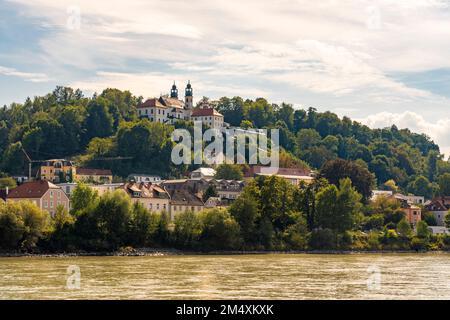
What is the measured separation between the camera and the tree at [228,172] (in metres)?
118

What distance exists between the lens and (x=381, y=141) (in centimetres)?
18038

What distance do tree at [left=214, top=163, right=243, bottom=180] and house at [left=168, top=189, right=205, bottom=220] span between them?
893 inches

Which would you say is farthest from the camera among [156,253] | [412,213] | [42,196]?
[412,213]

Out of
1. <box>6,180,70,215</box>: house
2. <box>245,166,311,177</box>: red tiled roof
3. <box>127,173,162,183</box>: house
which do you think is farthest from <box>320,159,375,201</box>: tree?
<box>6,180,70,215</box>: house

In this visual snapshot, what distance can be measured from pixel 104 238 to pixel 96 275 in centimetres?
2361

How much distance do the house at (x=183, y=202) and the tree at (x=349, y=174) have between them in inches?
709

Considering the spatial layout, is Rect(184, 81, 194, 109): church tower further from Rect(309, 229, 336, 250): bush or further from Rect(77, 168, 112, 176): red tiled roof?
Rect(309, 229, 336, 250): bush

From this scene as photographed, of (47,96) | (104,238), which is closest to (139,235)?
(104,238)

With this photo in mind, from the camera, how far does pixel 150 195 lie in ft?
291

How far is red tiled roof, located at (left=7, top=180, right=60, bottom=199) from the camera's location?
8379 centimetres

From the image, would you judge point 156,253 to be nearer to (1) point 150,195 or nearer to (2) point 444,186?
(1) point 150,195

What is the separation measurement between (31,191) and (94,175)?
1330 inches

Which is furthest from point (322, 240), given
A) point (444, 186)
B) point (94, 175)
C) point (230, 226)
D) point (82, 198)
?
point (444, 186)
